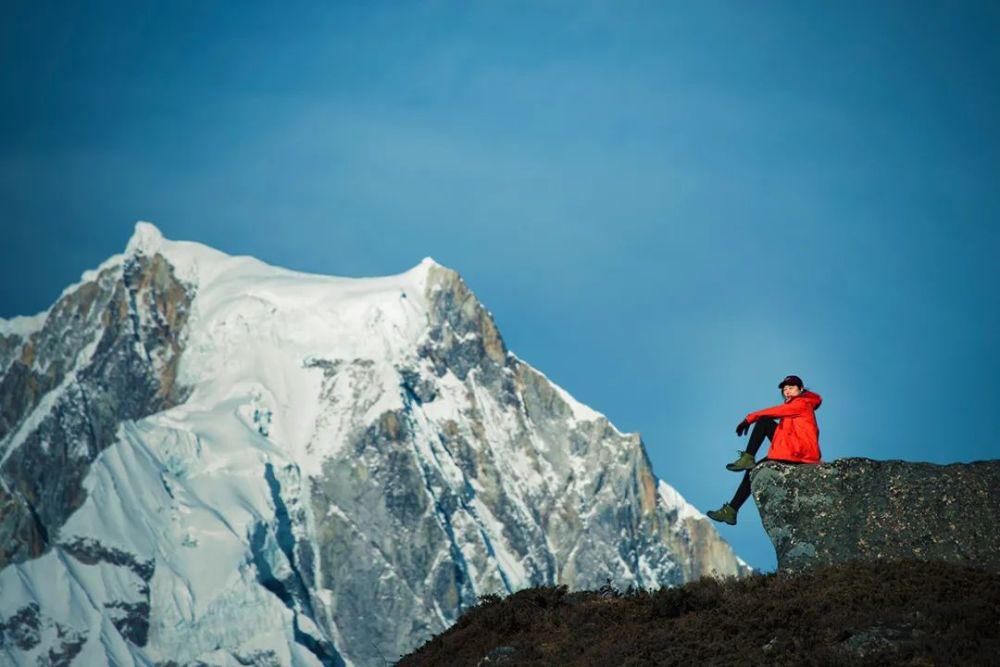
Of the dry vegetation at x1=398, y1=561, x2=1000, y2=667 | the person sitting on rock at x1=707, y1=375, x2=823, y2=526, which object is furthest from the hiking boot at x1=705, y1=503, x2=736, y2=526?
the dry vegetation at x1=398, y1=561, x2=1000, y2=667

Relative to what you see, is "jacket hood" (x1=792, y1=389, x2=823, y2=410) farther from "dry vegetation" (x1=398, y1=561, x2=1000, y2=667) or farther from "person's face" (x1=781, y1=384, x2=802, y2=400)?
"dry vegetation" (x1=398, y1=561, x2=1000, y2=667)

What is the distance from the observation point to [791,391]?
3409 centimetres

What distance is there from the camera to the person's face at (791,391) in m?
34.1

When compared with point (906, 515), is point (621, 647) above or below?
below

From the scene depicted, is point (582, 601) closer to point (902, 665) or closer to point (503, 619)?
point (503, 619)

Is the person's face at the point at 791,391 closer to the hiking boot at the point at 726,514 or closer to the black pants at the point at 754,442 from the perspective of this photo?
the black pants at the point at 754,442

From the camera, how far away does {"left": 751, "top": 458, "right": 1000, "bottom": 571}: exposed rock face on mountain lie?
32.8m

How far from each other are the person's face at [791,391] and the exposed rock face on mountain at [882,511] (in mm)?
1395

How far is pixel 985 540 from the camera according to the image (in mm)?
32656

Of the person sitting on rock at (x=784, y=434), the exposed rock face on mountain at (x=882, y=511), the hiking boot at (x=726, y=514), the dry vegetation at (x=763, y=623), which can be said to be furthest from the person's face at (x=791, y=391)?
the dry vegetation at (x=763, y=623)

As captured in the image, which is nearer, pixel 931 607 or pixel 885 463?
pixel 931 607

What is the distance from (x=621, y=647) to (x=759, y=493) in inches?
201

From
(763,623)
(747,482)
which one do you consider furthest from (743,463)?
(763,623)

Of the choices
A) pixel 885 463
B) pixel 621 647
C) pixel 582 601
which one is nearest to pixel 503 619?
pixel 582 601
